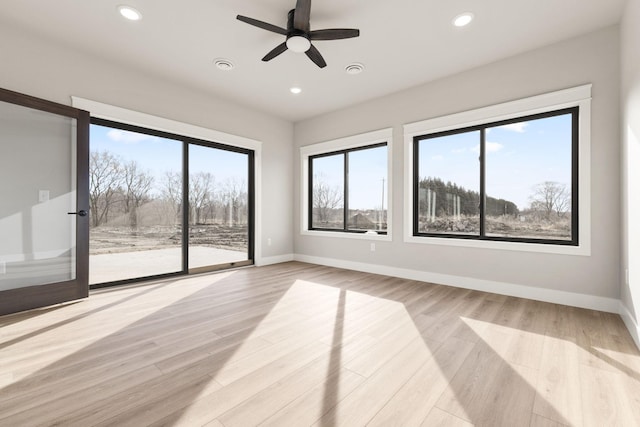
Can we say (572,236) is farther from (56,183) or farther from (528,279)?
(56,183)

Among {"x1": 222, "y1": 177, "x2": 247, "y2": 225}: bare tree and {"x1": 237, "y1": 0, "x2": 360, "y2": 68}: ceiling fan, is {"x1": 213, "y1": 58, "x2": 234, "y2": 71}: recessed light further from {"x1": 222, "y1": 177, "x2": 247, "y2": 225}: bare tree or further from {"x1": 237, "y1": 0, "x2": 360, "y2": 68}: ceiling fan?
{"x1": 222, "y1": 177, "x2": 247, "y2": 225}: bare tree

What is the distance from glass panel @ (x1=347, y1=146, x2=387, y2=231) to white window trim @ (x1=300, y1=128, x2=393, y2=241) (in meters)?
0.19

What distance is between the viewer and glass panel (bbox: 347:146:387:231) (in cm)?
466

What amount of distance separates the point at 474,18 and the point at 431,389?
3080mm

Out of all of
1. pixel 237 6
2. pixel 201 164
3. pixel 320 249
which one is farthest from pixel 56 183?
pixel 320 249

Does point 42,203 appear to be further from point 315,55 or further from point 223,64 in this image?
point 315,55

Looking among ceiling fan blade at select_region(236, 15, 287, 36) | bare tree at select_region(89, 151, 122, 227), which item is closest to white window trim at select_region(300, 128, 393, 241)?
ceiling fan blade at select_region(236, 15, 287, 36)

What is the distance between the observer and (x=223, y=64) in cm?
355

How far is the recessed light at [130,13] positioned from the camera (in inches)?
102

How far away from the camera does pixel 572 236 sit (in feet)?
10.1

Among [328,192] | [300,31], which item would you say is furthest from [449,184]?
[300,31]

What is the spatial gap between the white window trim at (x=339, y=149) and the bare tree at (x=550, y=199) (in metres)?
1.74

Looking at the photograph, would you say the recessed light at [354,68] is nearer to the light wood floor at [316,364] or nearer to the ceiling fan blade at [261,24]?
the ceiling fan blade at [261,24]

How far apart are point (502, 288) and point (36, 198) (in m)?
5.03
